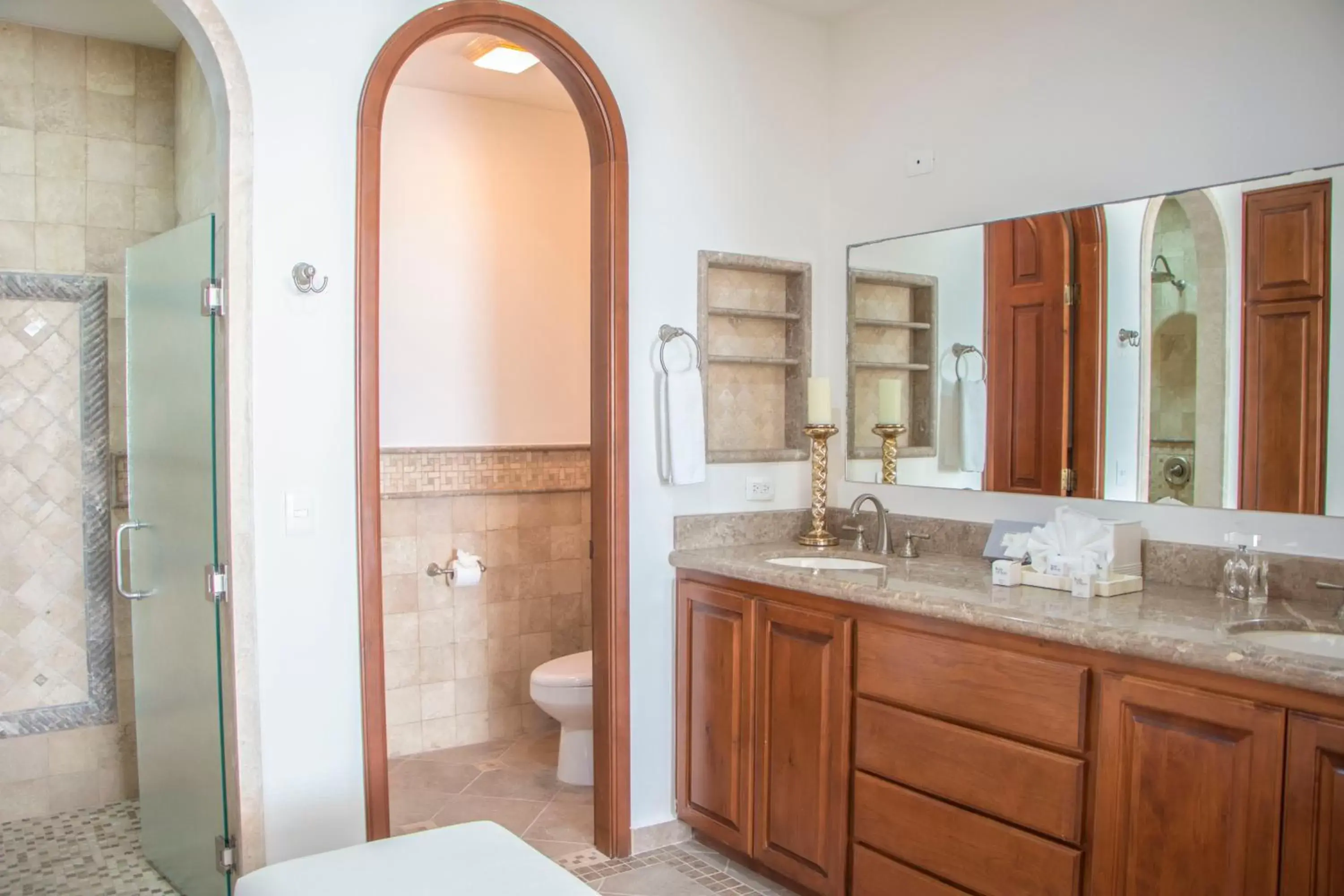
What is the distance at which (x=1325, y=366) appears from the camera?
7.13 feet

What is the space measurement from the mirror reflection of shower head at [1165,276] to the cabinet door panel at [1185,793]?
104cm

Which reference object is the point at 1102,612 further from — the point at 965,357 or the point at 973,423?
the point at 965,357

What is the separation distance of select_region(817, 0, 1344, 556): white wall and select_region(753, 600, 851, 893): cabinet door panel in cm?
72

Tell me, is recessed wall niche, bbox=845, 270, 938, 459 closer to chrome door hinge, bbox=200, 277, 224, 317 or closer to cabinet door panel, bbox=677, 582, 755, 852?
cabinet door panel, bbox=677, 582, 755, 852

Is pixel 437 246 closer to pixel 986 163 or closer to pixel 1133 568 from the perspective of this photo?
pixel 986 163

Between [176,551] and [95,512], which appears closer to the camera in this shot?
[176,551]

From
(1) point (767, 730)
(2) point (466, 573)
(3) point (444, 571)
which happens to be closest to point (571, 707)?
(2) point (466, 573)

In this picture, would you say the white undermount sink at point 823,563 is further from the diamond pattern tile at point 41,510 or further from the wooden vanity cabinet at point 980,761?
the diamond pattern tile at point 41,510

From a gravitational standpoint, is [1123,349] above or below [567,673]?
above

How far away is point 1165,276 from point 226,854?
2793 millimetres

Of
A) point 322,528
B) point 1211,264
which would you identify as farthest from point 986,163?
point 322,528

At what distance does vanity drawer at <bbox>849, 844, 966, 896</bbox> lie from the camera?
235cm

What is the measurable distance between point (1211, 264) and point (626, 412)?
1629 millimetres

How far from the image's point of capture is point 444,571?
4082mm
